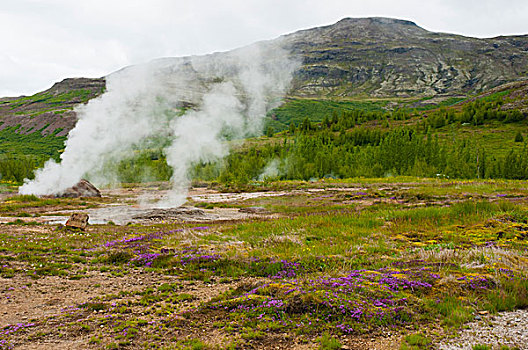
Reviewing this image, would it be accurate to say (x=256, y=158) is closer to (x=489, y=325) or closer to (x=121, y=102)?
(x=121, y=102)

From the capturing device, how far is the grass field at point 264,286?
8070 millimetres

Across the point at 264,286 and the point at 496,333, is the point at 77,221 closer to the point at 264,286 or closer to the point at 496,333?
the point at 264,286

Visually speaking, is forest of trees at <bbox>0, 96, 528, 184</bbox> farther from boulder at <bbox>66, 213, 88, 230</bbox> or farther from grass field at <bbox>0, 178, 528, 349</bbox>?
grass field at <bbox>0, 178, 528, 349</bbox>

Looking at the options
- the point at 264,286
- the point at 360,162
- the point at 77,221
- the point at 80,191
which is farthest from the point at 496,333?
the point at 360,162

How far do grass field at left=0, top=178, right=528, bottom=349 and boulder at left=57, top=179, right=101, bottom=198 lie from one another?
32969mm

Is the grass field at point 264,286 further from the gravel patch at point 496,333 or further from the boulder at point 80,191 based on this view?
the boulder at point 80,191

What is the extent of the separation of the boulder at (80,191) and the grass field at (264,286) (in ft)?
108

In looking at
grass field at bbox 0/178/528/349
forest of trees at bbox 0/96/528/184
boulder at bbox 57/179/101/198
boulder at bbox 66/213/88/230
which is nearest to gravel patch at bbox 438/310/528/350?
grass field at bbox 0/178/528/349

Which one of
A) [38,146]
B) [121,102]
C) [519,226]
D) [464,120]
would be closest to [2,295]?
[519,226]

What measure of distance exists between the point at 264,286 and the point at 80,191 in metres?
50.2

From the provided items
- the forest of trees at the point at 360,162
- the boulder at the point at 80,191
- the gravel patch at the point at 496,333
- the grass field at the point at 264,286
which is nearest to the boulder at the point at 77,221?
the grass field at the point at 264,286

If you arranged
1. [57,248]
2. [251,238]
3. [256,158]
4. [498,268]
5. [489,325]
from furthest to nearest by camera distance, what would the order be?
[256,158], [251,238], [57,248], [498,268], [489,325]

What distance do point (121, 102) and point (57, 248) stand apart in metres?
39.2

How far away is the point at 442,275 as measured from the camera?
35.3 ft
